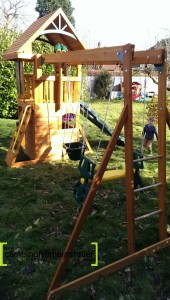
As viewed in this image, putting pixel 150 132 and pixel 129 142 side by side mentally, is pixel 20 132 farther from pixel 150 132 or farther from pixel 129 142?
pixel 129 142

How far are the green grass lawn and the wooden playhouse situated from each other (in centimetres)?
76

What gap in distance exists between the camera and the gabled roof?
20.9 ft

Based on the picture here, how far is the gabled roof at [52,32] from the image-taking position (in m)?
6.36

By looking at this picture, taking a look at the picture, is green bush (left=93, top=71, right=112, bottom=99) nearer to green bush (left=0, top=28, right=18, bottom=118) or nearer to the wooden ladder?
green bush (left=0, top=28, right=18, bottom=118)

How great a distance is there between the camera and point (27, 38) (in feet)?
21.2

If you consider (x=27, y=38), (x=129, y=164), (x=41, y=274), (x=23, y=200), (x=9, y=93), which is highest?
(x=27, y=38)

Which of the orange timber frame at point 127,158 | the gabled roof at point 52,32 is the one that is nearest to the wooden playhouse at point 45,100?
the gabled roof at point 52,32

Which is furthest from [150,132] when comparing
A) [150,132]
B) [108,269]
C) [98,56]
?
[108,269]

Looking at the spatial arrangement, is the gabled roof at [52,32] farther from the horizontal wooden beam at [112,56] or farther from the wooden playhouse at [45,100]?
the horizontal wooden beam at [112,56]

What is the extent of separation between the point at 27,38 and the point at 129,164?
4656 mm

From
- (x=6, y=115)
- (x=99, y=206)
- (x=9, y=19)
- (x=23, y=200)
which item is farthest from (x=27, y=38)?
(x=9, y=19)

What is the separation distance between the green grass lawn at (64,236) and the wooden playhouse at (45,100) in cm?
76

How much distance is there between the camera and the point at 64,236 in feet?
12.7

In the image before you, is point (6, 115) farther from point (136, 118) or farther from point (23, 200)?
point (23, 200)
